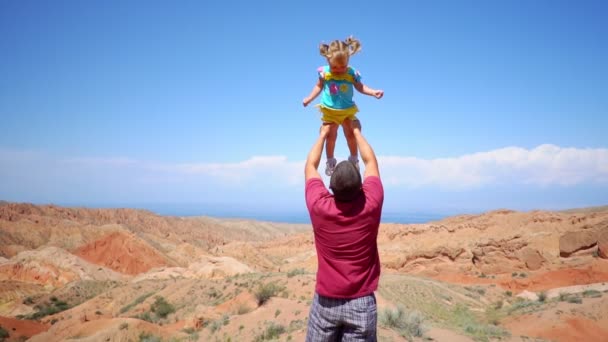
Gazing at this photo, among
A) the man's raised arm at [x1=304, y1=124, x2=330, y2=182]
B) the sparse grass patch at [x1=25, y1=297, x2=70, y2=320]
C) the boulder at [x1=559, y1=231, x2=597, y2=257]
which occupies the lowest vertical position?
the sparse grass patch at [x1=25, y1=297, x2=70, y2=320]

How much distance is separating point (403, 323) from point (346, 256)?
6.64m

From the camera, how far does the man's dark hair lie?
2.89 meters

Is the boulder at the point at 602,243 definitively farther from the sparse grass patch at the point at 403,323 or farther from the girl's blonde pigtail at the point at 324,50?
the girl's blonde pigtail at the point at 324,50

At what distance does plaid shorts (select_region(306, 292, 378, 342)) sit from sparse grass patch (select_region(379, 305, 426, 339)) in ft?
19.0

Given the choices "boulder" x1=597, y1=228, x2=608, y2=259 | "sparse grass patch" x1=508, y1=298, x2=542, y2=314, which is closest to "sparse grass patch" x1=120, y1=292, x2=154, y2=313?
"sparse grass patch" x1=508, y1=298, x2=542, y2=314

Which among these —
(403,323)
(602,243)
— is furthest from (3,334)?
(602,243)

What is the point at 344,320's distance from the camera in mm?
2928

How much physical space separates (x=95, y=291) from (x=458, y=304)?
24635 millimetres

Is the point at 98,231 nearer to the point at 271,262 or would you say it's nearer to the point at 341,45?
the point at 271,262

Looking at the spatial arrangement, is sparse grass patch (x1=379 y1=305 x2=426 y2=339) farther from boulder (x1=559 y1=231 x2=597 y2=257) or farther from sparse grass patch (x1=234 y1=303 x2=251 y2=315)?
boulder (x1=559 y1=231 x2=597 y2=257)

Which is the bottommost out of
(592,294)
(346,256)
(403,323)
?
(592,294)

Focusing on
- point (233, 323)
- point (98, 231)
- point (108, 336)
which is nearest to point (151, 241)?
point (98, 231)

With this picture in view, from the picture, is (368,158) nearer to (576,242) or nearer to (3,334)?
(3,334)

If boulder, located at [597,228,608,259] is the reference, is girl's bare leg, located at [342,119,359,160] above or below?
above
